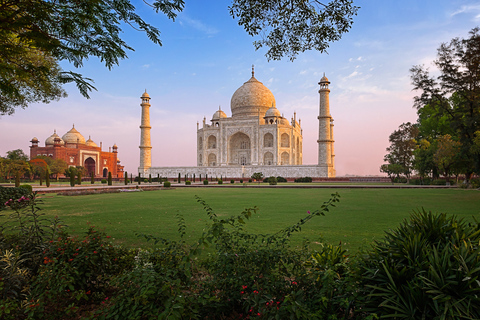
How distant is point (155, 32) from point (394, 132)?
33709mm

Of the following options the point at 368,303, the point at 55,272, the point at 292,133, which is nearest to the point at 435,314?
the point at 368,303

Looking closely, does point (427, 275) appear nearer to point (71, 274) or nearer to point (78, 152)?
point (71, 274)

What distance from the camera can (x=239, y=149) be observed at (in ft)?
147

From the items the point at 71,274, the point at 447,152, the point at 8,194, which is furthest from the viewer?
the point at 447,152

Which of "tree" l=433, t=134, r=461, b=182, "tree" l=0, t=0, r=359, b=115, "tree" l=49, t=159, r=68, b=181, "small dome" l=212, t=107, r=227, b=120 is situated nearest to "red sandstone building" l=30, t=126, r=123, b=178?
"tree" l=49, t=159, r=68, b=181

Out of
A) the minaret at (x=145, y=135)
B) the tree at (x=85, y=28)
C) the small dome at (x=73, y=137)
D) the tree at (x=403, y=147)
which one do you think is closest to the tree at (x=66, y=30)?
the tree at (x=85, y=28)

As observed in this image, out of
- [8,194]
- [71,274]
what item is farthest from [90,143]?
[71,274]

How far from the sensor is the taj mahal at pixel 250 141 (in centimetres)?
3628

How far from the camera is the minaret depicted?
41.6m

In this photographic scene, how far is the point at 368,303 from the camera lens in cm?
194

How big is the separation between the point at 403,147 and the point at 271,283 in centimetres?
3256

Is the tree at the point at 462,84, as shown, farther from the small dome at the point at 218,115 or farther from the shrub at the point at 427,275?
the small dome at the point at 218,115

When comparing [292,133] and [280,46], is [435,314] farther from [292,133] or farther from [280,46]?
[292,133]

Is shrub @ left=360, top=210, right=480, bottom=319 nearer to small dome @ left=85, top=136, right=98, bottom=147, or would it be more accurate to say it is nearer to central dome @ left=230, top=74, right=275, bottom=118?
central dome @ left=230, top=74, right=275, bottom=118
